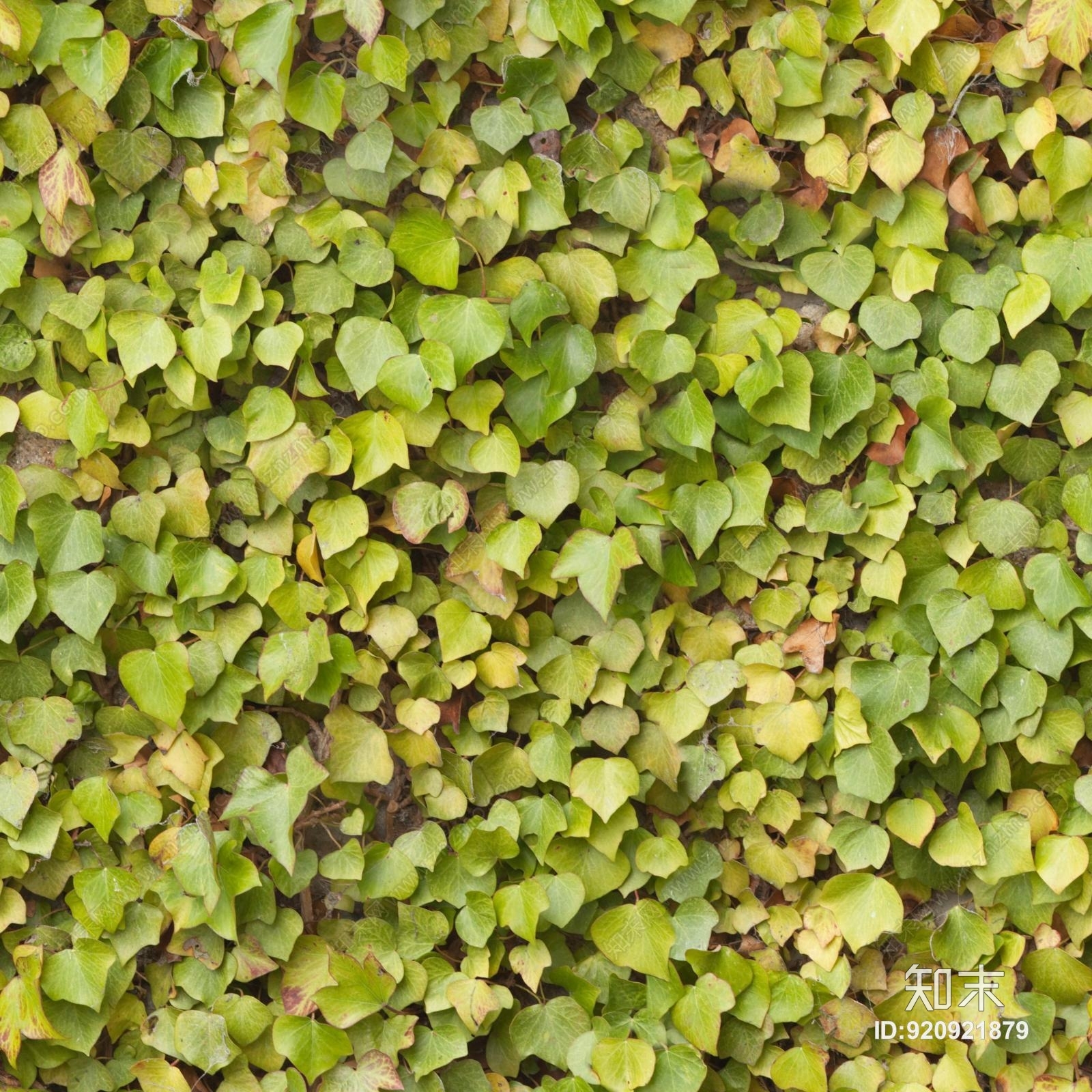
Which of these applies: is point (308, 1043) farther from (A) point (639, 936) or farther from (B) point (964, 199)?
(B) point (964, 199)

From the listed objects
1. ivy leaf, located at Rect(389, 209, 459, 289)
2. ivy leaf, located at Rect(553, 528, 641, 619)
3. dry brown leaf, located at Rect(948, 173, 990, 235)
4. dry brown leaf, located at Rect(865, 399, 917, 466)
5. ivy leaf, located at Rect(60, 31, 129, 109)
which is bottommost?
ivy leaf, located at Rect(553, 528, 641, 619)

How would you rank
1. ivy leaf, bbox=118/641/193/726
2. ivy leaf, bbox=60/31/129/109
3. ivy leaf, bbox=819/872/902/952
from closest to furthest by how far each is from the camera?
ivy leaf, bbox=60/31/129/109, ivy leaf, bbox=118/641/193/726, ivy leaf, bbox=819/872/902/952

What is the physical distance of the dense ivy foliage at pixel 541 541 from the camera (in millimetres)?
1978

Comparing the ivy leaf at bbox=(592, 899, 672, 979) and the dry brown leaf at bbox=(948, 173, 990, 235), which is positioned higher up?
the dry brown leaf at bbox=(948, 173, 990, 235)

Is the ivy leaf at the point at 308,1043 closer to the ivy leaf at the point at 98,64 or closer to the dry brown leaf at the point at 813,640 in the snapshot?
the dry brown leaf at the point at 813,640

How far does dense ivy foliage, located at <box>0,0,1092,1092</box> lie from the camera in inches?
77.9

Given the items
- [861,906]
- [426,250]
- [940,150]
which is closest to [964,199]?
[940,150]

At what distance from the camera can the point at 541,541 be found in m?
2.09

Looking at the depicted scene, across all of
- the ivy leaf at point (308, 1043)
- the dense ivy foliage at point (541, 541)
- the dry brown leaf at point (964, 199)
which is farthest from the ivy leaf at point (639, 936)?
the dry brown leaf at point (964, 199)

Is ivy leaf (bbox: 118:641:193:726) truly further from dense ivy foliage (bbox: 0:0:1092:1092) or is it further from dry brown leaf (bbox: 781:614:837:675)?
dry brown leaf (bbox: 781:614:837:675)

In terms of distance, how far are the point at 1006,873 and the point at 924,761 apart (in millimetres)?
270

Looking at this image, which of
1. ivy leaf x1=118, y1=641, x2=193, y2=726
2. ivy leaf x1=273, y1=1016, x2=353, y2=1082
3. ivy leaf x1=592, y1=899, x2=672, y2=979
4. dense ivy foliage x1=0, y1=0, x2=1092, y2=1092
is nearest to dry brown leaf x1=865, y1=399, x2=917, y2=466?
dense ivy foliage x1=0, y1=0, x2=1092, y2=1092

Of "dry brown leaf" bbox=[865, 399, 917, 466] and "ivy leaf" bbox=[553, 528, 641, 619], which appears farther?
"dry brown leaf" bbox=[865, 399, 917, 466]

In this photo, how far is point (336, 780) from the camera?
2086mm
